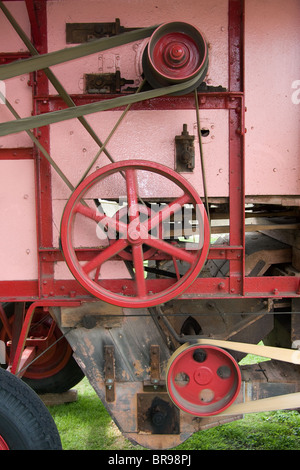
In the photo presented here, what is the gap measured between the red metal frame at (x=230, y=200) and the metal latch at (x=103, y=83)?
51 mm

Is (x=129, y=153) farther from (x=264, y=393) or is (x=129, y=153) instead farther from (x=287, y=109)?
(x=264, y=393)

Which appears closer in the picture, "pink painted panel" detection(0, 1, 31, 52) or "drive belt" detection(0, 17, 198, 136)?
"drive belt" detection(0, 17, 198, 136)

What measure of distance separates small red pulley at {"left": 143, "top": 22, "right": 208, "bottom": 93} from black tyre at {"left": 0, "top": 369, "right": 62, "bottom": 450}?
1.81 meters

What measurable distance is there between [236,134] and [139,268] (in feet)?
3.11

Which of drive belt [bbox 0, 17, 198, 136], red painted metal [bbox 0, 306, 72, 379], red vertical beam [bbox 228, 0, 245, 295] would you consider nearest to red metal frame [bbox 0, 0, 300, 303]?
red vertical beam [bbox 228, 0, 245, 295]

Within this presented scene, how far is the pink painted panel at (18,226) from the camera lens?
2.40 meters

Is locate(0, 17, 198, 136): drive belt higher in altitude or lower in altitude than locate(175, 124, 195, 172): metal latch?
higher

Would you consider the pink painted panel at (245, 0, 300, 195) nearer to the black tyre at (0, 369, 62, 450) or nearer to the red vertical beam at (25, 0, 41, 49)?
the red vertical beam at (25, 0, 41, 49)

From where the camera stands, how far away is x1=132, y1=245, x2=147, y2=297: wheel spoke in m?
2.12

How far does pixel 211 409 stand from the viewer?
2.48 meters

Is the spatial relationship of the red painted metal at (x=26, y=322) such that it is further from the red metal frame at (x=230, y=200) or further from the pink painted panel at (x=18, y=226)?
the pink painted panel at (x=18, y=226)

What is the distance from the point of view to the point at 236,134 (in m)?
2.35

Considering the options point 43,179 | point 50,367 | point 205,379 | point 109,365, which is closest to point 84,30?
point 43,179

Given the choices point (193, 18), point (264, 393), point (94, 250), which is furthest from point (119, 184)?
point (264, 393)
